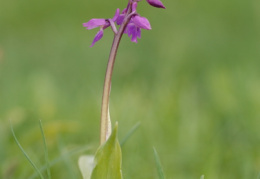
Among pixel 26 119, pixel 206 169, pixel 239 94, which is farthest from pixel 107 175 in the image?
pixel 239 94

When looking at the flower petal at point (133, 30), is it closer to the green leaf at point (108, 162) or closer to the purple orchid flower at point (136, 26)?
the purple orchid flower at point (136, 26)

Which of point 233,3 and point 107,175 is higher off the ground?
point 107,175

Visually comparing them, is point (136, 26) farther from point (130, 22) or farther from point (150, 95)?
point (150, 95)

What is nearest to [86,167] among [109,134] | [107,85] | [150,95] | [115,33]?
[109,134]

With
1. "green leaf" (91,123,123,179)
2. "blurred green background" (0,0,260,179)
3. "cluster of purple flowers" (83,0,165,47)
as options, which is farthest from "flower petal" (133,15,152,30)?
"blurred green background" (0,0,260,179)

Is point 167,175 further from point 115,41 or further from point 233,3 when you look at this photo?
point 233,3

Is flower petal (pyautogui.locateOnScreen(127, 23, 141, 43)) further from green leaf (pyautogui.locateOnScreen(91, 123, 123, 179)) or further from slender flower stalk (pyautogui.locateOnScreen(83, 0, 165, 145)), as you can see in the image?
green leaf (pyautogui.locateOnScreen(91, 123, 123, 179))

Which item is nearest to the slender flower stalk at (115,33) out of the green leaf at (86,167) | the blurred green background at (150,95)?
the green leaf at (86,167)
